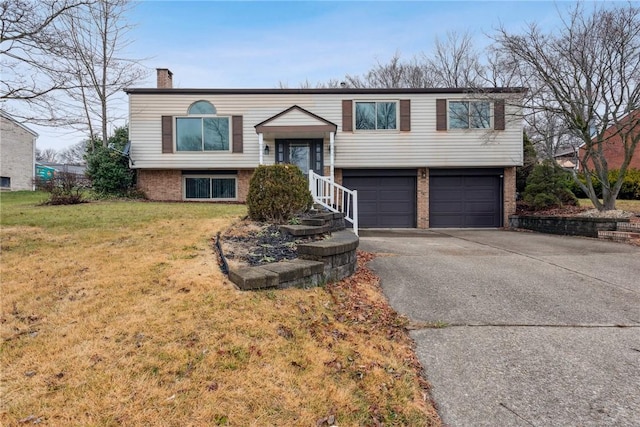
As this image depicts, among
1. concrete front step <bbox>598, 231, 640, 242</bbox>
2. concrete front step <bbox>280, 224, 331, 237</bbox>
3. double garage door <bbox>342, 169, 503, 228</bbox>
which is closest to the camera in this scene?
concrete front step <bbox>280, 224, 331, 237</bbox>

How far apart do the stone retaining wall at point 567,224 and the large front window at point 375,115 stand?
232 inches

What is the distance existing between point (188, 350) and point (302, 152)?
11.8 meters

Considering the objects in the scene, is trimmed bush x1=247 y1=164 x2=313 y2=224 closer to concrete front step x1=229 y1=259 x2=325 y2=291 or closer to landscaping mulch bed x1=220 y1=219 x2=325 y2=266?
landscaping mulch bed x1=220 y1=219 x2=325 y2=266

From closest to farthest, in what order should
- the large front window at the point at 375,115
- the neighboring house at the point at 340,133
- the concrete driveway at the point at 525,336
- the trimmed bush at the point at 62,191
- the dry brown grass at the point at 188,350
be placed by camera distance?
the dry brown grass at the point at 188,350
the concrete driveway at the point at 525,336
the trimmed bush at the point at 62,191
the neighboring house at the point at 340,133
the large front window at the point at 375,115

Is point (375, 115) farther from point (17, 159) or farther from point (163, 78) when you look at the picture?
point (17, 159)

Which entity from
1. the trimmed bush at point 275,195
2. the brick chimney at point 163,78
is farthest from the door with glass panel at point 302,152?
the trimmed bush at point 275,195

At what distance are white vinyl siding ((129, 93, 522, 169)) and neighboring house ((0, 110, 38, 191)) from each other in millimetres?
11826

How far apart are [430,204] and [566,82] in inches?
226

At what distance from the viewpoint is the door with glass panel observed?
13.8m

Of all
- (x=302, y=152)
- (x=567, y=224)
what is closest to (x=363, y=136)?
(x=302, y=152)

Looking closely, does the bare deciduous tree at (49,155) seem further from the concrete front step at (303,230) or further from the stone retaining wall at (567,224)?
the stone retaining wall at (567,224)

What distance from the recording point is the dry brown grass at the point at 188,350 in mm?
2064

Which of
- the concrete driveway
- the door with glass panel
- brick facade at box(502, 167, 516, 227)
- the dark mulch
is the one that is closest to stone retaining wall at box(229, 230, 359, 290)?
the concrete driveway

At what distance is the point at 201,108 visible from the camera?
1374 centimetres
